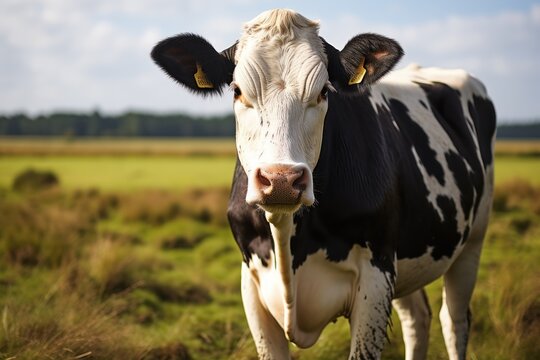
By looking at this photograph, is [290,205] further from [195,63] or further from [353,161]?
[195,63]

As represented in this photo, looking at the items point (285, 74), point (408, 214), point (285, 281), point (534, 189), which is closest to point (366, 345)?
point (285, 281)

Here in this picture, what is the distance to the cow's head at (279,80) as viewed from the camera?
287cm

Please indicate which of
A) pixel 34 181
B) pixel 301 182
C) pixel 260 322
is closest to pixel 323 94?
pixel 301 182

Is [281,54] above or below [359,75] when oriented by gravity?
above

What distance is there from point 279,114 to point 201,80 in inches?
30.9

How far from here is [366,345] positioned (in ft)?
12.4

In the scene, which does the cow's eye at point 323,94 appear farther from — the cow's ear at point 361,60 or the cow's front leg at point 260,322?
the cow's front leg at point 260,322

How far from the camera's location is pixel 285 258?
3574 mm

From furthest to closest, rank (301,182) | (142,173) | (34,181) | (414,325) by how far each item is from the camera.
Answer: (142,173) < (34,181) < (414,325) < (301,182)

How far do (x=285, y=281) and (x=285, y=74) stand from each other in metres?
1.17

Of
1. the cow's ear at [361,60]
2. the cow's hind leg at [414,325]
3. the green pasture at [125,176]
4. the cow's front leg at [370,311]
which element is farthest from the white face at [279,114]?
the green pasture at [125,176]

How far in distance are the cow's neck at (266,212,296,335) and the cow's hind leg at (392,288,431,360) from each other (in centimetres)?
200

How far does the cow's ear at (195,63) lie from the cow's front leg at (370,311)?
4.43 ft

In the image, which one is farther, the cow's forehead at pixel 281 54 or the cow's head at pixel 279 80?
the cow's forehead at pixel 281 54
